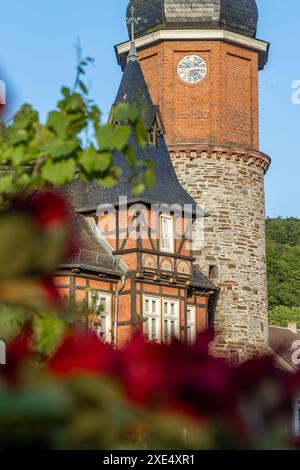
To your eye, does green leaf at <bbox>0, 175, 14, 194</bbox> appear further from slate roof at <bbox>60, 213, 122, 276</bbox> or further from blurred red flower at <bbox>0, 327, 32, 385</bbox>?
slate roof at <bbox>60, 213, 122, 276</bbox>

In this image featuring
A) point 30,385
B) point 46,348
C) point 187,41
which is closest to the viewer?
point 30,385

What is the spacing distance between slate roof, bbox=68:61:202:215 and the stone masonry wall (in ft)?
13.1

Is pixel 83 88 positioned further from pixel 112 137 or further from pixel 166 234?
pixel 166 234

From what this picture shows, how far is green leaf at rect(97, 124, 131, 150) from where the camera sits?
2975mm

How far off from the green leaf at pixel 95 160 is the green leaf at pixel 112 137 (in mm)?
34

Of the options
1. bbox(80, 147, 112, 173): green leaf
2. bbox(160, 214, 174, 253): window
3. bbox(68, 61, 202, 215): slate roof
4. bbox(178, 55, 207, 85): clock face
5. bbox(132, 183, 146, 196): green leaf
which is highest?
bbox(178, 55, 207, 85): clock face

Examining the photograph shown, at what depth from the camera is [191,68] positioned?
34.2m

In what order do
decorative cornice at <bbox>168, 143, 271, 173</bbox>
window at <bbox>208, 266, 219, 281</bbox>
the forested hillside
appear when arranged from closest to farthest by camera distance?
window at <bbox>208, 266, 219, 281</bbox> < decorative cornice at <bbox>168, 143, 271, 173</bbox> < the forested hillside

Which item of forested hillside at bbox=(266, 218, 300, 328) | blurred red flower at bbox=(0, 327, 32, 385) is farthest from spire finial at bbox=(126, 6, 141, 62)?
forested hillside at bbox=(266, 218, 300, 328)

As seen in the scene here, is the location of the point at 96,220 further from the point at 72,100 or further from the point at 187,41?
the point at 72,100

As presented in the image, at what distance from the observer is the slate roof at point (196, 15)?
34000mm

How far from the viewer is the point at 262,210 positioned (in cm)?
3322

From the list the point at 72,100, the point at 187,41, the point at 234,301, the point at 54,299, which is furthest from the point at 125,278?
the point at 54,299

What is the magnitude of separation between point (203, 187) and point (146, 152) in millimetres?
5116
